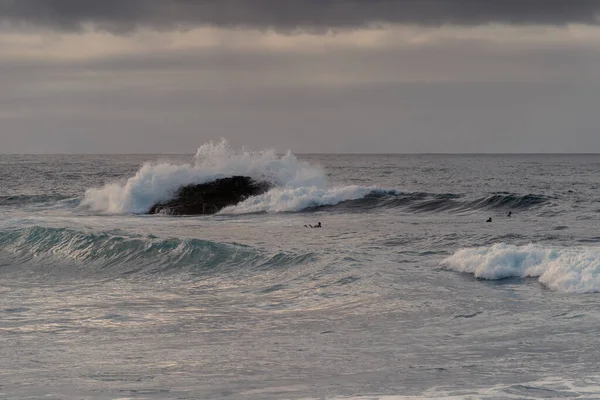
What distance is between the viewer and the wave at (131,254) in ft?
56.5

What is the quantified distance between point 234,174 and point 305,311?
88.3 ft

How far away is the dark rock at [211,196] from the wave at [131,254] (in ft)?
40.6

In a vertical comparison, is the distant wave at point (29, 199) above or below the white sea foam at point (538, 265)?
above

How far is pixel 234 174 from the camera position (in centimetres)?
3847

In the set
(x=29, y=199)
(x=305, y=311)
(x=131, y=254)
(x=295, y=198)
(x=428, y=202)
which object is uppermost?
(x=295, y=198)

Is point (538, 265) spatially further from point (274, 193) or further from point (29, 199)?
point (29, 199)

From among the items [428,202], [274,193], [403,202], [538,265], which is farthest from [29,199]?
[538,265]

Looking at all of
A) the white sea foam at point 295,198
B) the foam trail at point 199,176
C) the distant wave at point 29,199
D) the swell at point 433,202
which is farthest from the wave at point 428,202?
the distant wave at point 29,199

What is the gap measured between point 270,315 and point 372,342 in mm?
2247

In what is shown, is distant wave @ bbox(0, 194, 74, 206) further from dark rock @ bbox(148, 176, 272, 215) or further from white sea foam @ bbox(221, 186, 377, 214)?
white sea foam @ bbox(221, 186, 377, 214)

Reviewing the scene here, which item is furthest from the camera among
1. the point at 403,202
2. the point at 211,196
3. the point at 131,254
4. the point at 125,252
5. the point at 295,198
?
the point at 211,196

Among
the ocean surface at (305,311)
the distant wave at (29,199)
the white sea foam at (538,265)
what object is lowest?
the ocean surface at (305,311)

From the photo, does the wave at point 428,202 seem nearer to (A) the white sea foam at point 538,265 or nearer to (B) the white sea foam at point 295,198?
(B) the white sea foam at point 295,198

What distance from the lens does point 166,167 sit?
38031 mm
